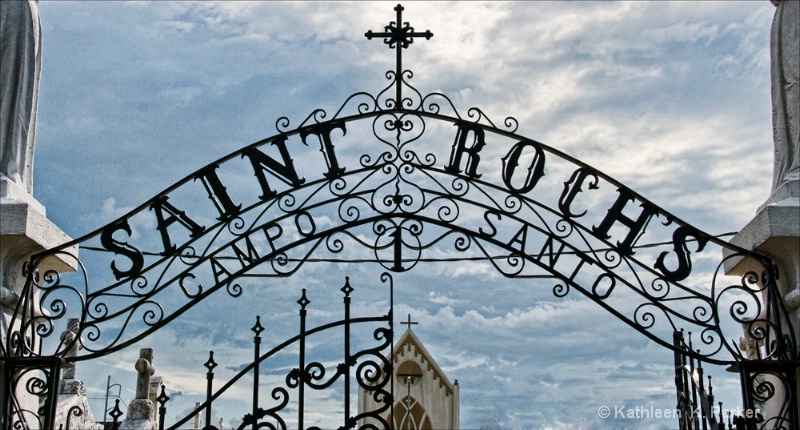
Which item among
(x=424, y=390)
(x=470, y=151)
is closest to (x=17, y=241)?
(x=470, y=151)

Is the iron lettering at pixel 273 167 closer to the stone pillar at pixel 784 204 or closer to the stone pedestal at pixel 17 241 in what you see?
the stone pedestal at pixel 17 241

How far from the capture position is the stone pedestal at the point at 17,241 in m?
6.94

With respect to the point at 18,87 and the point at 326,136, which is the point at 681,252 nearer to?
the point at 326,136

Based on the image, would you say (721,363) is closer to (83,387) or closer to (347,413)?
(347,413)

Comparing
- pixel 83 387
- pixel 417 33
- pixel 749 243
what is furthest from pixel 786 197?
pixel 83 387

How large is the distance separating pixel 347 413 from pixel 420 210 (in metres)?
1.72

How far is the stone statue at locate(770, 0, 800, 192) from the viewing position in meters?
7.21

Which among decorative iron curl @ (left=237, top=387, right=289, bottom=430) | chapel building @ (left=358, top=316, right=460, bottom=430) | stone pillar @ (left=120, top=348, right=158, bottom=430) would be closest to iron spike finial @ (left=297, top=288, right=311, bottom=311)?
decorative iron curl @ (left=237, top=387, right=289, bottom=430)

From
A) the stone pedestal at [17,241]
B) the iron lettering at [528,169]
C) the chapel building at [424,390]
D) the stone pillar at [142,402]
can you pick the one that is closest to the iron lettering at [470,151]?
the iron lettering at [528,169]

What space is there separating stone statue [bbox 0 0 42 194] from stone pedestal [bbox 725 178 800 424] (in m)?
5.31

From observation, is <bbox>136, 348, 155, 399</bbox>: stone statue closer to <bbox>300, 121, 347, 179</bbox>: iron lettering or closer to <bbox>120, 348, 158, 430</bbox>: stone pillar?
<bbox>120, 348, 158, 430</bbox>: stone pillar

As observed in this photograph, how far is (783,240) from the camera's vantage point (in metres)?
7.02

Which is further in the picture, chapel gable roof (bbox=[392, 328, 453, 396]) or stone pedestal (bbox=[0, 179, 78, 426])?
chapel gable roof (bbox=[392, 328, 453, 396])

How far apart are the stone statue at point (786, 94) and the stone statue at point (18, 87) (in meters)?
5.50
